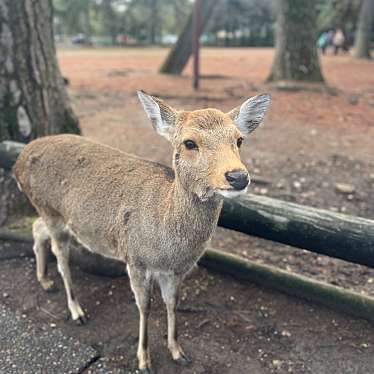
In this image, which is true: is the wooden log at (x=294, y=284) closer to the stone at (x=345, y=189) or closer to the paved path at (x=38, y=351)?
the paved path at (x=38, y=351)

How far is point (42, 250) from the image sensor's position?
387cm

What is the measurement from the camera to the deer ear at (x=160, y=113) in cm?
275

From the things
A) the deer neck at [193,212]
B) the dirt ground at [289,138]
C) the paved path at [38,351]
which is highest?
the deer neck at [193,212]

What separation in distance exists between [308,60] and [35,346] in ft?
33.9

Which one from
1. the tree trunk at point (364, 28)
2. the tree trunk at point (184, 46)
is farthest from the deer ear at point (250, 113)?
the tree trunk at point (364, 28)

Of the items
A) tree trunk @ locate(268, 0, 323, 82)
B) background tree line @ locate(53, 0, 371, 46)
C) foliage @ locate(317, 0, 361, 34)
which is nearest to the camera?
tree trunk @ locate(268, 0, 323, 82)

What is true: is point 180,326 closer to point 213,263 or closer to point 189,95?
point 213,263

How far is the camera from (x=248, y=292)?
3775 millimetres

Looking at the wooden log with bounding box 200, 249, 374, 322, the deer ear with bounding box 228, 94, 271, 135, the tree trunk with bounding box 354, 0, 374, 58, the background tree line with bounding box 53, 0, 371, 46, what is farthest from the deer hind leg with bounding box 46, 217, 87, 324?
the background tree line with bounding box 53, 0, 371, 46

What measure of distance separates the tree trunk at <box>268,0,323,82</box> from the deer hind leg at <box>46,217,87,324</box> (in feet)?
31.2

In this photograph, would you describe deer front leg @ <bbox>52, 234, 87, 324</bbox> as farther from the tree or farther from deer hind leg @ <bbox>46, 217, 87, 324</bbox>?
the tree

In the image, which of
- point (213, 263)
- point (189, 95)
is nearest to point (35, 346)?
point (213, 263)

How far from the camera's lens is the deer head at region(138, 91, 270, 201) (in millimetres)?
2322

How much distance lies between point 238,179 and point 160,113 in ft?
2.53
